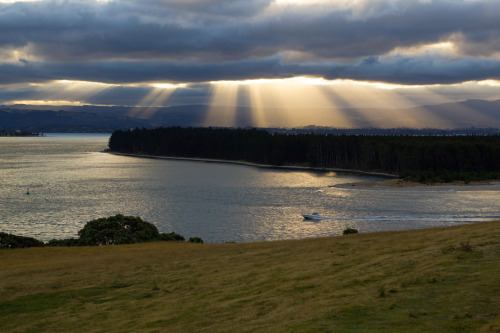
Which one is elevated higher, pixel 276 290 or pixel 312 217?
pixel 276 290

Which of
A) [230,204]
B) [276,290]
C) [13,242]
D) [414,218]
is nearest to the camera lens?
[276,290]

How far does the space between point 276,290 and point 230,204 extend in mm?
76244

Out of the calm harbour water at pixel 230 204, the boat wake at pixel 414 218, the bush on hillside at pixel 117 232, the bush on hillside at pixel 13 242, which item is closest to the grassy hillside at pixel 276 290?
the bush on hillside at pixel 13 242

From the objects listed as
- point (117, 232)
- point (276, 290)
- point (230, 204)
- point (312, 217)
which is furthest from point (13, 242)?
point (230, 204)

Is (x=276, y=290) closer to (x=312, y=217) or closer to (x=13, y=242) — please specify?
(x=13, y=242)

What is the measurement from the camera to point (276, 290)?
73.0ft

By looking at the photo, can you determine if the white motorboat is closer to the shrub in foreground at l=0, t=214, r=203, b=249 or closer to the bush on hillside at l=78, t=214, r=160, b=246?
the shrub in foreground at l=0, t=214, r=203, b=249

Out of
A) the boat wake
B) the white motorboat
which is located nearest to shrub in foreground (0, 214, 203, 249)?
the white motorboat

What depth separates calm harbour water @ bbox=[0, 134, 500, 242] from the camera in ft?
239

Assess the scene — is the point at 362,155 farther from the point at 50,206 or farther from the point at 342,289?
the point at 342,289

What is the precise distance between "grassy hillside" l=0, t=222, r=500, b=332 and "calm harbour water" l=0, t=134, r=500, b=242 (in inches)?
1264

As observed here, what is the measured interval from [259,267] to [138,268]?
323 inches

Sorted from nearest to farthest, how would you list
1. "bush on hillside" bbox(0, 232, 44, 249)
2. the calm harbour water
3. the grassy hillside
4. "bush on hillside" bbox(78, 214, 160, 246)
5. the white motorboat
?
1. the grassy hillside
2. "bush on hillside" bbox(0, 232, 44, 249)
3. "bush on hillside" bbox(78, 214, 160, 246)
4. the calm harbour water
5. the white motorboat

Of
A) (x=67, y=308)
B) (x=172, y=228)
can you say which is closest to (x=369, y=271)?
(x=67, y=308)
